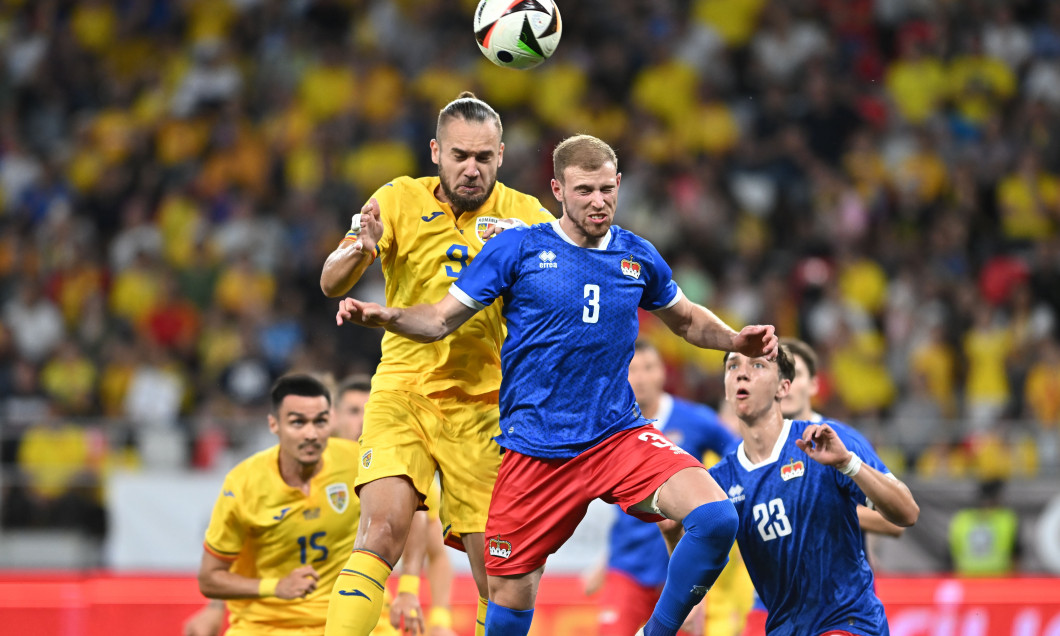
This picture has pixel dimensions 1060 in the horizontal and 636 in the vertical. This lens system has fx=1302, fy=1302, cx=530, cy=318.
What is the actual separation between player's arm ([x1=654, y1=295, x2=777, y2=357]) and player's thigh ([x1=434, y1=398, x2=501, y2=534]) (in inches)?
41.4

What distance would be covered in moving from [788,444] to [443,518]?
1.74m

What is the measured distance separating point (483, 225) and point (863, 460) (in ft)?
7.04

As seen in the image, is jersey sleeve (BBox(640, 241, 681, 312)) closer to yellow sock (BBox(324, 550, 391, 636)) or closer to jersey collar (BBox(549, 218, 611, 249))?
jersey collar (BBox(549, 218, 611, 249))

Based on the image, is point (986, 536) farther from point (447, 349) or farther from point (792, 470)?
point (447, 349)

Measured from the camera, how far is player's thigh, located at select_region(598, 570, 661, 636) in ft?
27.9

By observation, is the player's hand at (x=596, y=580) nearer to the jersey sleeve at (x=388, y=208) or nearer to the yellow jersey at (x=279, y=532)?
the yellow jersey at (x=279, y=532)

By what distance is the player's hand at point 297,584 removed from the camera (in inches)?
274

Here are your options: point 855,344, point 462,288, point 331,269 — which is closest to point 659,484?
point 462,288

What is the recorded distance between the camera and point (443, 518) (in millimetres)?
6457

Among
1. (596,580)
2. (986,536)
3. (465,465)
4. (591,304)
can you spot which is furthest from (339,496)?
(986,536)

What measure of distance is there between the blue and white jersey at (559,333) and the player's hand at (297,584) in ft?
5.71

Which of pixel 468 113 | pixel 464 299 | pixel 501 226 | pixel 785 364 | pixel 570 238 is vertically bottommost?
pixel 785 364

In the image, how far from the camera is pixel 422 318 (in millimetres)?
5750

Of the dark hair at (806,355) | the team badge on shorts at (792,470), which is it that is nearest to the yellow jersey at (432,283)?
the team badge on shorts at (792,470)
